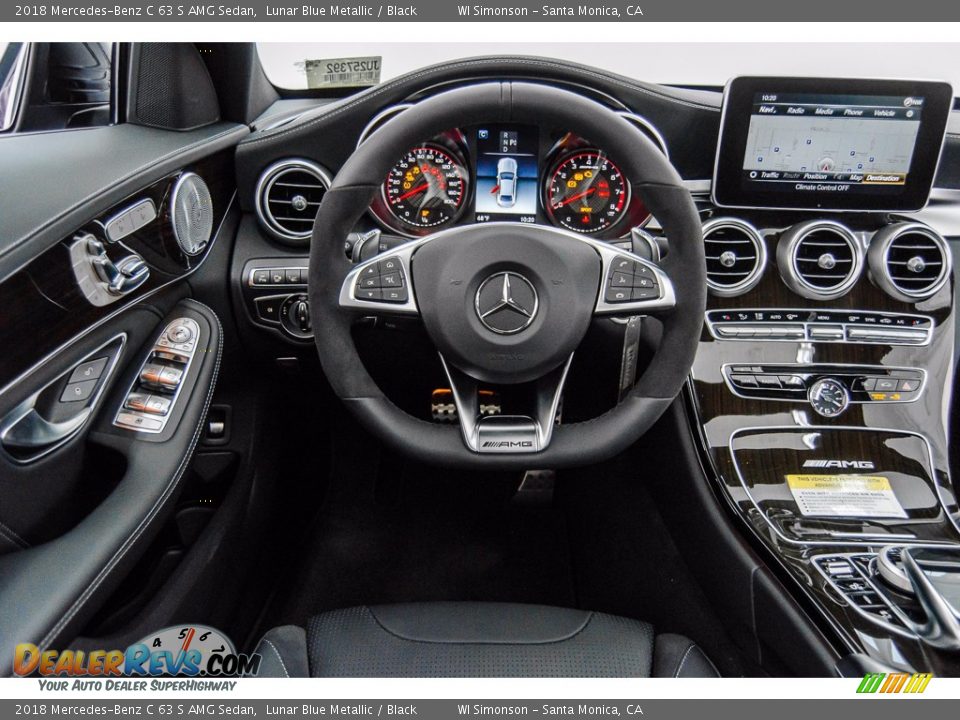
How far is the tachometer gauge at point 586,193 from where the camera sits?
1.42 m

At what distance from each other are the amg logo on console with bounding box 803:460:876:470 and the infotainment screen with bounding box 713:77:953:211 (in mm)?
538

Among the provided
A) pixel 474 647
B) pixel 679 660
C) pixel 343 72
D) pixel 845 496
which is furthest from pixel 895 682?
pixel 343 72

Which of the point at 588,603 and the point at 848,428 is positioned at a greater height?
the point at 848,428

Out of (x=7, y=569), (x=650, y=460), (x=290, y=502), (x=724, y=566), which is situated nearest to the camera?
(x=7, y=569)

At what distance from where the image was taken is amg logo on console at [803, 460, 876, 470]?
54.0 inches

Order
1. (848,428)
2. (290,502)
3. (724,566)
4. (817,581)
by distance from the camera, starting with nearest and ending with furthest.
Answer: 1. (817,581)
2. (724,566)
3. (848,428)
4. (290,502)

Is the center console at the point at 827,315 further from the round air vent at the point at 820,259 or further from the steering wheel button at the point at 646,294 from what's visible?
the steering wheel button at the point at 646,294

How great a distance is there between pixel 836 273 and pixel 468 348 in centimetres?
88

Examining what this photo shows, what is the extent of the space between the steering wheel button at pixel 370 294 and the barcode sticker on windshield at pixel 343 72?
0.76 m

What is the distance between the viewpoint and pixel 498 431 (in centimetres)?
114

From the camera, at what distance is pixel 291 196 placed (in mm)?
1533

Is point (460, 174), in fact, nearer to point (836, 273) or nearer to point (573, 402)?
point (573, 402)

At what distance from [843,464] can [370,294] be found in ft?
3.27
